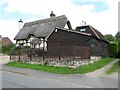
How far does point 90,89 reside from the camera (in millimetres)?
13297

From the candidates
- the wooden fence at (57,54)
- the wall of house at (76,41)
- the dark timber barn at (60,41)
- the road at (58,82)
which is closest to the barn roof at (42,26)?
the dark timber barn at (60,41)

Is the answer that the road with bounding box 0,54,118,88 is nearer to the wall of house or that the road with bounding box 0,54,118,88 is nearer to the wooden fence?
the wooden fence

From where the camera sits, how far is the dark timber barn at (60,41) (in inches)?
1149

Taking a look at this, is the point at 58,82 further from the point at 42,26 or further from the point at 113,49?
the point at 42,26

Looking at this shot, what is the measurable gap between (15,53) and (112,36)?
85331 millimetres

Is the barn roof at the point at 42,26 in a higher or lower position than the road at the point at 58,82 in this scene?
higher

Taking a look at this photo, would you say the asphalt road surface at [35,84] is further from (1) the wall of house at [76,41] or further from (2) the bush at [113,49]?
(2) the bush at [113,49]

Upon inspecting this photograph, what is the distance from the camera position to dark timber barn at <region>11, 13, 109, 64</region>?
29.2 m

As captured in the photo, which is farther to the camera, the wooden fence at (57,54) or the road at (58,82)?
the wooden fence at (57,54)

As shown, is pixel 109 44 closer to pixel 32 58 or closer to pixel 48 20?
pixel 48 20

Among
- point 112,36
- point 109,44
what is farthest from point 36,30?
point 112,36

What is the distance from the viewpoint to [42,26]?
180 feet

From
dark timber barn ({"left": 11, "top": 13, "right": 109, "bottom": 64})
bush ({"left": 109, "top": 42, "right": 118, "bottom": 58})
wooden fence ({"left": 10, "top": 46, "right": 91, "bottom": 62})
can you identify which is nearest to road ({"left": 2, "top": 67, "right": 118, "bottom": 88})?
wooden fence ({"left": 10, "top": 46, "right": 91, "bottom": 62})

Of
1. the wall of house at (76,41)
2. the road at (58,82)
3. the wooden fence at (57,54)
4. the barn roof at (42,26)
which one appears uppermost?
the barn roof at (42,26)
